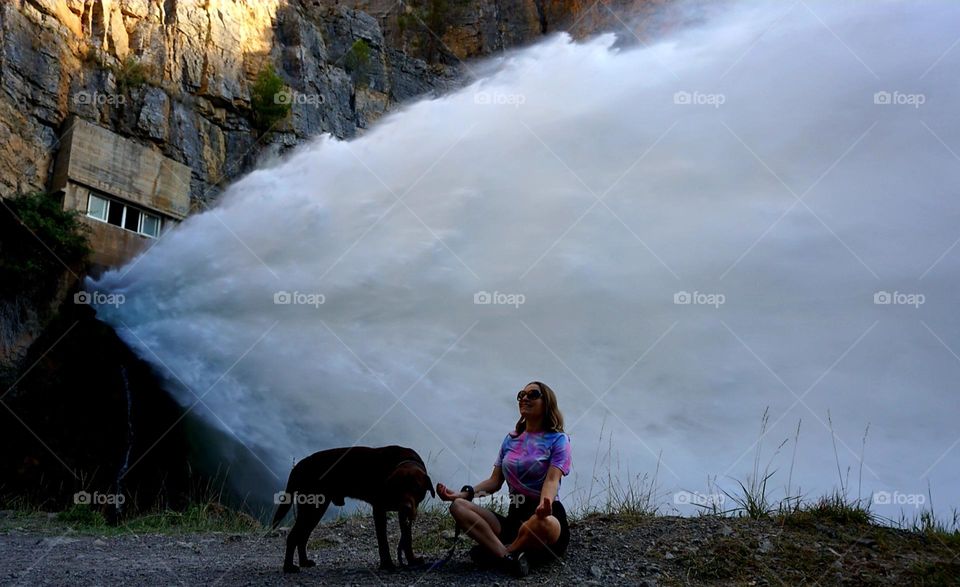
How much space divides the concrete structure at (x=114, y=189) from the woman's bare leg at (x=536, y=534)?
22.9 metres

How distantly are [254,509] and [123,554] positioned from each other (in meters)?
7.17

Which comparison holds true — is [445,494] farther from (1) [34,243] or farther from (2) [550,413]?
(1) [34,243]

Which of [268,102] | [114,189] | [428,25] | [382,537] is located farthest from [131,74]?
[428,25]

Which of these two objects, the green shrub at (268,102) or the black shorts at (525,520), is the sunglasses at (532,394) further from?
the green shrub at (268,102)

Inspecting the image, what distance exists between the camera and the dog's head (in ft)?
15.4

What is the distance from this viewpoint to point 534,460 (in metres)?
4.71

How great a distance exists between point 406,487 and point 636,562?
1825mm

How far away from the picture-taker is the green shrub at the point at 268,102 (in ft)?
106

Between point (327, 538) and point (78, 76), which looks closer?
point (327, 538)

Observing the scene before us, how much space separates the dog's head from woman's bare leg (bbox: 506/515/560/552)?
738 millimetres

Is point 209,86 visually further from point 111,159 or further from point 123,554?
point 123,554

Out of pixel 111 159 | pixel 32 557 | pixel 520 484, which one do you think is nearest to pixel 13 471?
pixel 111 159

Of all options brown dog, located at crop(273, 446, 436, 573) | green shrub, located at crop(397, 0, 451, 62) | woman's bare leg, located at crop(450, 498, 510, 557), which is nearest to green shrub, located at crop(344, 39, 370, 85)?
green shrub, located at crop(397, 0, 451, 62)

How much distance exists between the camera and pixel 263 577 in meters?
4.82
